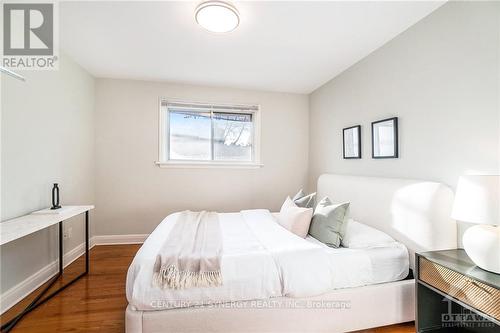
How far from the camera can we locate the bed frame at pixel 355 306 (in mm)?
1438

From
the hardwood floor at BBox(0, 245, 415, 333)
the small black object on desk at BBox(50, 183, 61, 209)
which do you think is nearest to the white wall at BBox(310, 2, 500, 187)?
the hardwood floor at BBox(0, 245, 415, 333)

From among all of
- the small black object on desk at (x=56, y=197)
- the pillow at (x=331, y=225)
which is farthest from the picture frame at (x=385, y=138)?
the small black object on desk at (x=56, y=197)

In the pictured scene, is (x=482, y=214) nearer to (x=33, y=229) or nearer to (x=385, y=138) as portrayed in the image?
(x=385, y=138)

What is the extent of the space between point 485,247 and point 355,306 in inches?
34.2

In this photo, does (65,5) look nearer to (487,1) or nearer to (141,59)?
(141,59)

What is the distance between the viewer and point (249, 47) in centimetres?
240

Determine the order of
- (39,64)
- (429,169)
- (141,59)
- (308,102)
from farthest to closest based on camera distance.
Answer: (308,102) < (141,59) < (39,64) < (429,169)

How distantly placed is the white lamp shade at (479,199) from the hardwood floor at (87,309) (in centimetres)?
103

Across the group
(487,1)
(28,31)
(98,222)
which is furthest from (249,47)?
(98,222)

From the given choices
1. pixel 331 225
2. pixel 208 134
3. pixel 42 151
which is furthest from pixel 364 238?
pixel 42 151

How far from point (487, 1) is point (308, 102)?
98.2 inches

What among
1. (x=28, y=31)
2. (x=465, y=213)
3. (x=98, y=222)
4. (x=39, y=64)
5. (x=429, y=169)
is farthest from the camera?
(x=98, y=222)

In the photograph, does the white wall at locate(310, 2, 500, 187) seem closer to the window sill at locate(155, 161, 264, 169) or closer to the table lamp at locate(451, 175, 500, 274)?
the table lamp at locate(451, 175, 500, 274)

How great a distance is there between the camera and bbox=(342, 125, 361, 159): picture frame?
266 cm
